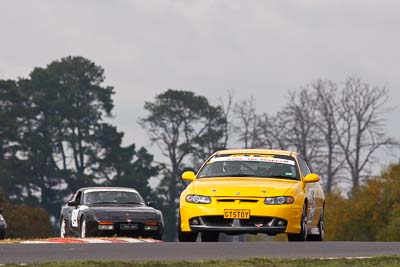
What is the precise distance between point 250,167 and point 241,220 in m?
1.70

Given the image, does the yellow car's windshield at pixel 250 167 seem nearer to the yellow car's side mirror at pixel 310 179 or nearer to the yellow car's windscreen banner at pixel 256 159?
the yellow car's windscreen banner at pixel 256 159

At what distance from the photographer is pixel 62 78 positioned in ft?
370

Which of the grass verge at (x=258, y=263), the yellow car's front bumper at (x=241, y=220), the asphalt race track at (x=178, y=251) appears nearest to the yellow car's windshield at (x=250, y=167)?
the yellow car's front bumper at (x=241, y=220)

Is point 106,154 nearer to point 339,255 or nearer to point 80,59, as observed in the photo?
point 80,59

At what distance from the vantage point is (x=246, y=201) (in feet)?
74.8

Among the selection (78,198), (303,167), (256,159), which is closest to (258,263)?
(256,159)

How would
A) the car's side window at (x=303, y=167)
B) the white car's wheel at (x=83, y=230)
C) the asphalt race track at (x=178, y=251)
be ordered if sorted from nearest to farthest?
1. the asphalt race track at (x=178, y=251)
2. the car's side window at (x=303, y=167)
3. the white car's wheel at (x=83, y=230)

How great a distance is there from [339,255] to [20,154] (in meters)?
90.0

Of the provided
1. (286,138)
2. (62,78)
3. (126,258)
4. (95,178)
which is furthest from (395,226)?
(126,258)

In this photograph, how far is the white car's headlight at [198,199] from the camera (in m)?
22.8

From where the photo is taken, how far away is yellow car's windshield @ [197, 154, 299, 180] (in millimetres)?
24047

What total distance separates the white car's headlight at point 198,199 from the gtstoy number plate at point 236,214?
0.35m

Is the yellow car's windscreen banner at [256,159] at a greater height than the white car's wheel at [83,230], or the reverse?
the yellow car's windscreen banner at [256,159]

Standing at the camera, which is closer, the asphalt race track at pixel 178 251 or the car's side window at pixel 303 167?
the asphalt race track at pixel 178 251
